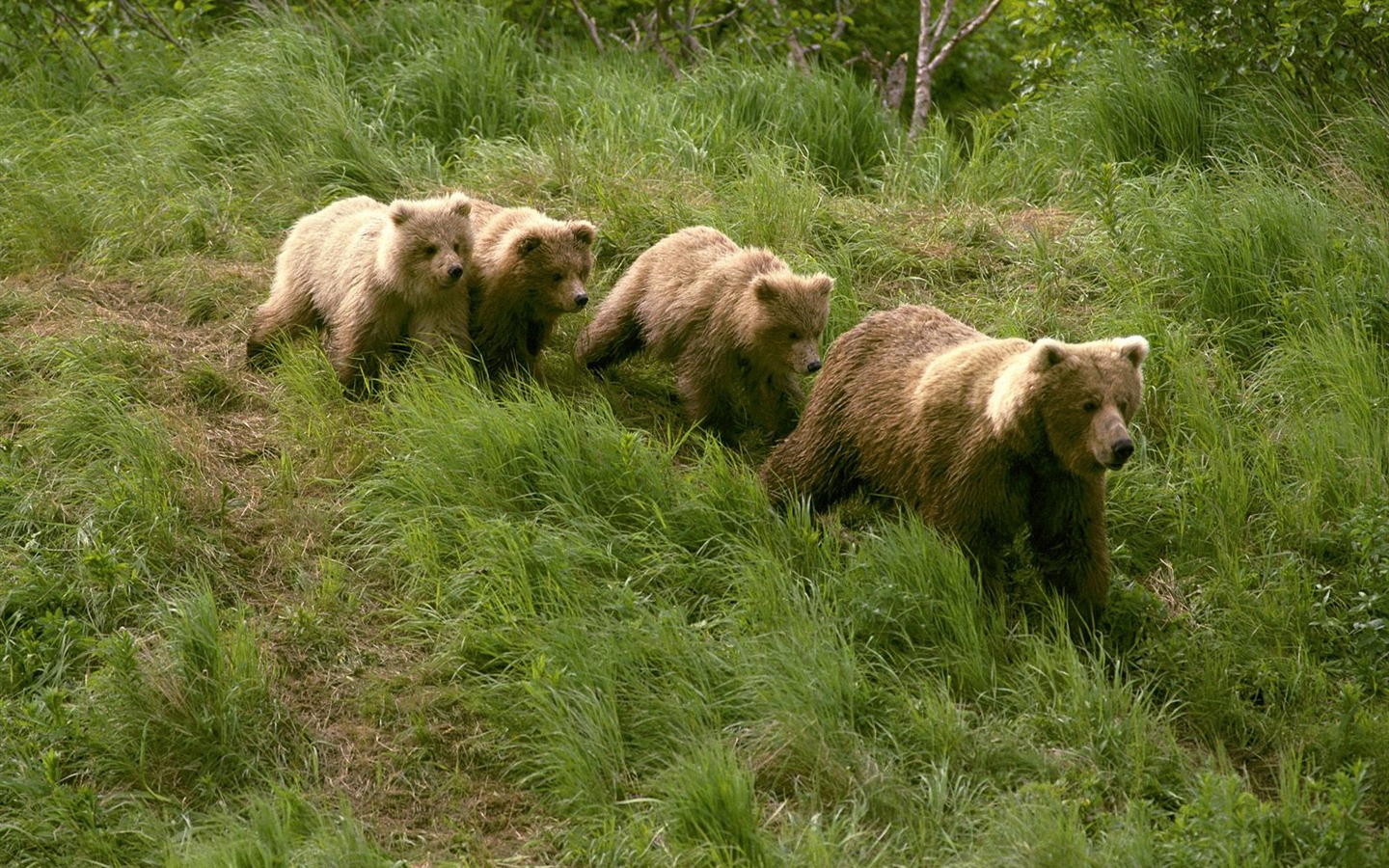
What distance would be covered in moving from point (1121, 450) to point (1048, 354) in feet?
1.27

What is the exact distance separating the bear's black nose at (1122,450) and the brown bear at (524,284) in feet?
8.64

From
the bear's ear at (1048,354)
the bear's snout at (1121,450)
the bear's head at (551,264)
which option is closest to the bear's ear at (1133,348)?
the bear's ear at (1048,354)

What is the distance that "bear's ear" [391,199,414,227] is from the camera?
6.48 meters

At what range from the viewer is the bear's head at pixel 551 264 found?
6.59m

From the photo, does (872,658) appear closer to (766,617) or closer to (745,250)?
(766,617)

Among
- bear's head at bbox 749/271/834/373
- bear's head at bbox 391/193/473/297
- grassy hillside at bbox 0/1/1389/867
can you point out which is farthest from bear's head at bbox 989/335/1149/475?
bear's head at bbox 391/193/473/297


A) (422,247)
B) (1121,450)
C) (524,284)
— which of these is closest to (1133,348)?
(1121,450)

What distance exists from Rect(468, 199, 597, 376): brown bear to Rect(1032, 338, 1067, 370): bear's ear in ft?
7.59

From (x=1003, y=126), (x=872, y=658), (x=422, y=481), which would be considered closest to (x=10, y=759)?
(x=422, y=481)

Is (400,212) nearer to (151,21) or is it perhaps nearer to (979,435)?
(979,435)

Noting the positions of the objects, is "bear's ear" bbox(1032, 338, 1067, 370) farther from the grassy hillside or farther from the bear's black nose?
the grassy hillside

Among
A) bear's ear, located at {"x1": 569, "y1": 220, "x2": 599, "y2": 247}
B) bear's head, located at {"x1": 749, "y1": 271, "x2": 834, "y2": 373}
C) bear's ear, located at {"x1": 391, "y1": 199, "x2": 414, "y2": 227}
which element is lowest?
bear's head, located at {"x1": 749, "y1": 271, "x2": 834, "y2": 373}

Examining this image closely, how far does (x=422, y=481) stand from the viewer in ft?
18.9

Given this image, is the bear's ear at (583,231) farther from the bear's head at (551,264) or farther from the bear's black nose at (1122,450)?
the bear's black nose at (1122,450)
